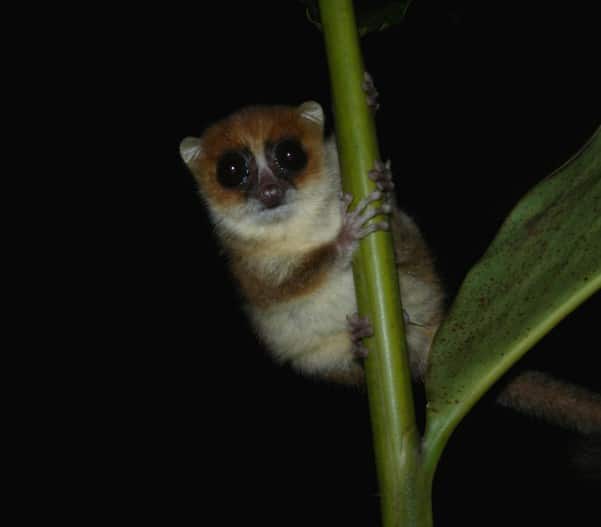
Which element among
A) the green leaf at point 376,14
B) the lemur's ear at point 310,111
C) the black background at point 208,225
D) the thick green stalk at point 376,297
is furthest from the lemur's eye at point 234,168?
the black background at point 208,225

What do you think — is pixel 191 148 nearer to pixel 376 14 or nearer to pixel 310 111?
pixel 310 111

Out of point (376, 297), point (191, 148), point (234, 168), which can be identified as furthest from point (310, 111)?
point (376, 297)

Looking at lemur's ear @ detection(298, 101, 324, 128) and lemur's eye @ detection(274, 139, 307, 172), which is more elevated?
lemur's ear @ detection(298, 101, 324, 128)

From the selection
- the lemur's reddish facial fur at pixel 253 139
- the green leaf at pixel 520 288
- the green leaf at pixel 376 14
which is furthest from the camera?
the lemur's reddish facial fur at pixel 253 139

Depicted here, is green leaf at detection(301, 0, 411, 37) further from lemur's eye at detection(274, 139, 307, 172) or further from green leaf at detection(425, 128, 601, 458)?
lemur's eye at detection(274, 139, 307, 172)

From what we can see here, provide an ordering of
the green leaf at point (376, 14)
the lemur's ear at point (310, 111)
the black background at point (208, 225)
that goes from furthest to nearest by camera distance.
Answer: the black background at point (208, 225)
the lemur's ear at point (310, 111)
the green leaf at point (376, 14)

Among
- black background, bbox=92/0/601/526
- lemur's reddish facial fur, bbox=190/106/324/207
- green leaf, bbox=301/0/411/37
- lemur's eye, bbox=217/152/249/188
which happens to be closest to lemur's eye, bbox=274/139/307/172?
lemur's reddish facial fur, bbox=190/106/324/207

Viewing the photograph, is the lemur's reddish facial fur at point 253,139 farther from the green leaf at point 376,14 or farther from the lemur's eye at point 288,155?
the green leaf at point 376,14
